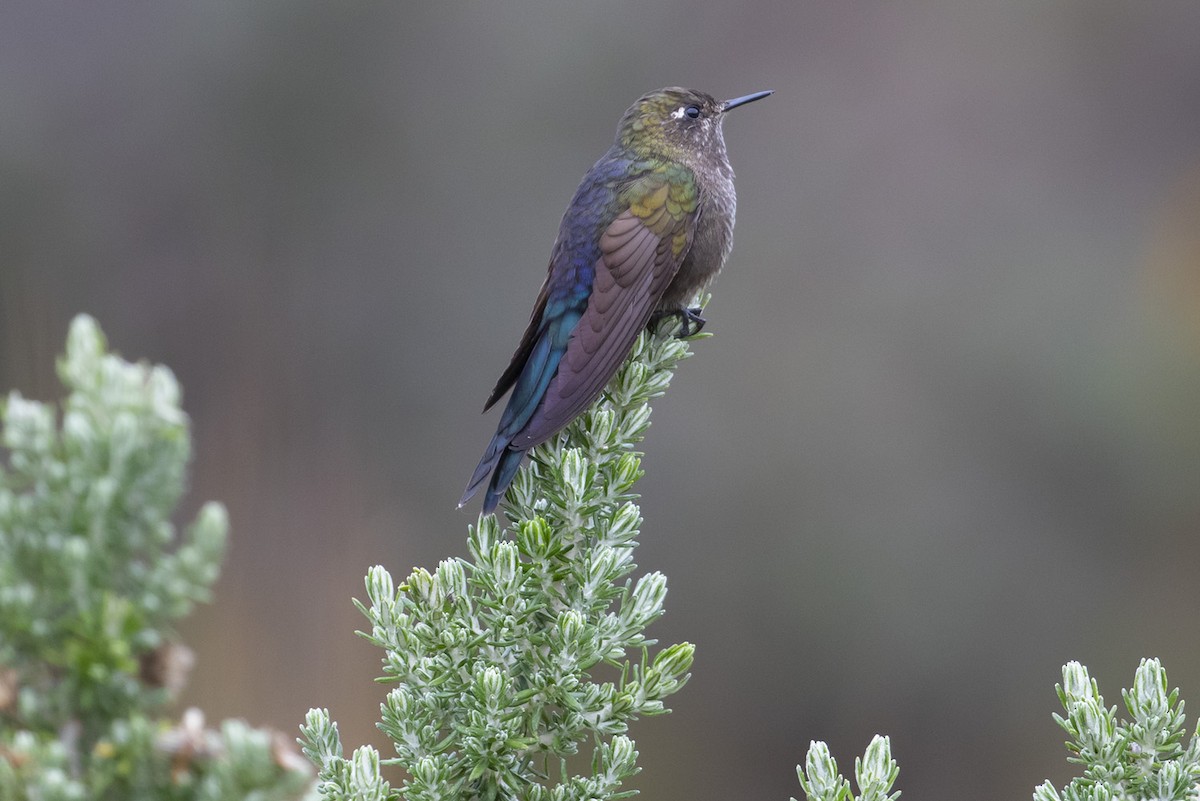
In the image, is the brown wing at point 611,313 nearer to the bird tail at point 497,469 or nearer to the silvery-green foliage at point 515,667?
the bird tail at point 497,469

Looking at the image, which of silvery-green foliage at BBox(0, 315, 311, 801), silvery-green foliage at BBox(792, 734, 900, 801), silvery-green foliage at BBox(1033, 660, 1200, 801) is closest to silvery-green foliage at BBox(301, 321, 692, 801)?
silvery-green foliage at BBox(792, 734, 900, 801)

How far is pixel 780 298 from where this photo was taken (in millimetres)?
11789

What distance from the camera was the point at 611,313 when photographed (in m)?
3.66

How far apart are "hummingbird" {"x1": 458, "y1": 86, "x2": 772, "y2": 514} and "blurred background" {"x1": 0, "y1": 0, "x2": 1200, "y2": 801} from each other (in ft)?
16.6

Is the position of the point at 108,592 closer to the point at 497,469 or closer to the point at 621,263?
the point at 497,469

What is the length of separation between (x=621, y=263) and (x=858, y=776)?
7.75 ft

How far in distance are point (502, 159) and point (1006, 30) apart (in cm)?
569

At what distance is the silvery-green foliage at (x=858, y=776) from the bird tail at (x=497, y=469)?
1.01m

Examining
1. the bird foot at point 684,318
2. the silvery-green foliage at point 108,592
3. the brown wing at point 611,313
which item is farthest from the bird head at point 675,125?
the silvery-green foliage at point 108,592

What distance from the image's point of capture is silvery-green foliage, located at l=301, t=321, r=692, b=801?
177 centimetres

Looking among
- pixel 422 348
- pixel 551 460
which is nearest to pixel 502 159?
pixel 422 348

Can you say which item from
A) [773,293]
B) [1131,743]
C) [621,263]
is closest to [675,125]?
[621,263]

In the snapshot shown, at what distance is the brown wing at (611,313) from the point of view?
2.90 m

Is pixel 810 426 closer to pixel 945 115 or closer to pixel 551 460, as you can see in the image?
pixel 945 115
